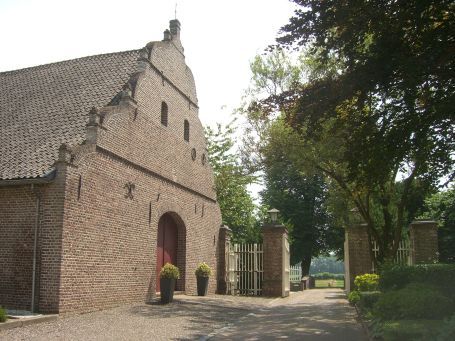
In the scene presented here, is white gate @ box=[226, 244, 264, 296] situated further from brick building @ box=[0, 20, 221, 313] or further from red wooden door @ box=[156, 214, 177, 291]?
red wooden door @ box=[156, 214, 177, 291]

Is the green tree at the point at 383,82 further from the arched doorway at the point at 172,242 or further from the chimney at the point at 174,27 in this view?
the chimney at the point at 174,27

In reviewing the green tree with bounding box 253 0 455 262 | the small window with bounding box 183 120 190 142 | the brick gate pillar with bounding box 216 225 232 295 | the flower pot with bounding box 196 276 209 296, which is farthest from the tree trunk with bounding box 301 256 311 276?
the green tree with bounding box 253 0 455 262

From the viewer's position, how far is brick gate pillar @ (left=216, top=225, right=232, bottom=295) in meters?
21.1

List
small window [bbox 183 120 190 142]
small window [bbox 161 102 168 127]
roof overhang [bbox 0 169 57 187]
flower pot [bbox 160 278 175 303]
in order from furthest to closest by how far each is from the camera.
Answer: small window [bbox 183 120 190 142], small window [bbox 161 102 168 127], flower pot [bbox 160 278 175 303], roof overhang [bbox 0 169 57 187]

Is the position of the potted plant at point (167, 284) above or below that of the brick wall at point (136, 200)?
below

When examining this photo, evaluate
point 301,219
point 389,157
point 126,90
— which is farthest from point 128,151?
point 301,219

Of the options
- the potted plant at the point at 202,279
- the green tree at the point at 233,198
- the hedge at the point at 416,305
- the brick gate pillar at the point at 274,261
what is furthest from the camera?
the green tree at the point at 233,198

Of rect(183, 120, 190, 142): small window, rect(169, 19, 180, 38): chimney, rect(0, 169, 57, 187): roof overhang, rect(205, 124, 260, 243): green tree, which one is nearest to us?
rect(0, 169, 57, 187): roof overhang

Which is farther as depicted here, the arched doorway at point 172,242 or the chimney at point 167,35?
the chimney at point 167,35

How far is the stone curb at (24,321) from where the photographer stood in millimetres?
9422

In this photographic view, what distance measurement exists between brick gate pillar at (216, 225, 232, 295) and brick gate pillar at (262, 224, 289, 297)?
1.82 m

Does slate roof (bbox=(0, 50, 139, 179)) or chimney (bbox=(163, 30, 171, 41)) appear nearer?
slate roof (bbox=(0, 50, 139, 179))

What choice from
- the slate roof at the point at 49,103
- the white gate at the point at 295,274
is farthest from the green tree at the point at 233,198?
the slate roof at the point at 49,103

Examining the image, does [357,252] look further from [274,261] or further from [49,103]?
[49,103]
